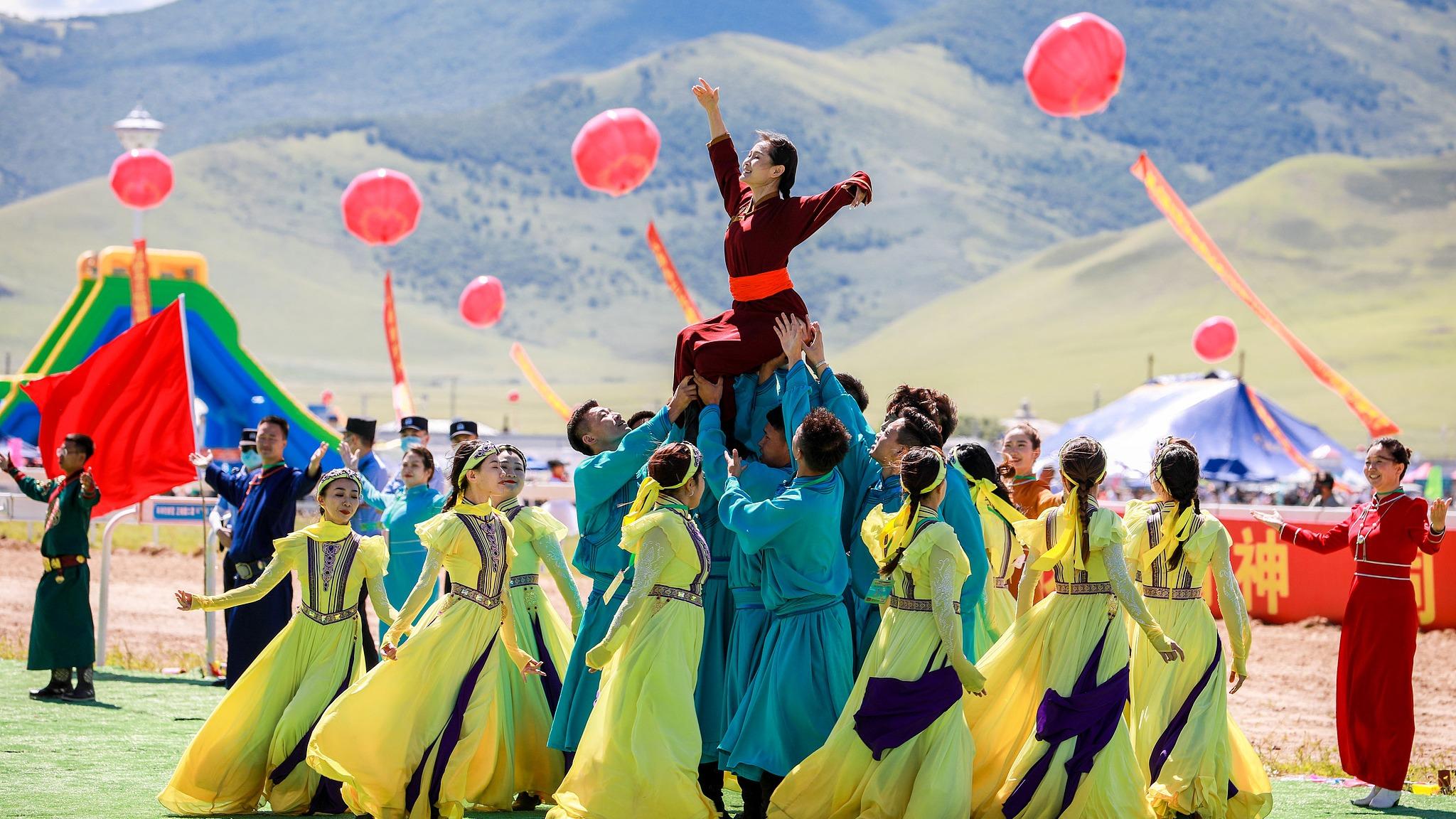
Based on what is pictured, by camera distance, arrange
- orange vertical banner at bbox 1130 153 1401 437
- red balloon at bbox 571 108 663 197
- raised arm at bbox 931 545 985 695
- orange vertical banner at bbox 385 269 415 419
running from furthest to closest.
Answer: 1. orange vertical banner at bbox 385 269 415 419
2. red balloon at bbox 571 108 663 197
3. orange vertical banner at bbox 1130 153 1401 437
4. raised arm at bbox 931 545 985 695

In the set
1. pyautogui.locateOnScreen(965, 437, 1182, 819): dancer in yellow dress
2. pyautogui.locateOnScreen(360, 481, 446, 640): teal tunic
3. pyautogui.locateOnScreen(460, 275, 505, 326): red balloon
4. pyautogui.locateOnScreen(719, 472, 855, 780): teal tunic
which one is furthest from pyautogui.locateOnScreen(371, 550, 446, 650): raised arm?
pyautogui.locateOnScreen(460, 275, 505, 326): red balloon

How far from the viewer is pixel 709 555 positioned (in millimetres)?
6207

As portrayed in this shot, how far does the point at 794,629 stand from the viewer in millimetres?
6121

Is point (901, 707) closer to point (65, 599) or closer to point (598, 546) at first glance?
point (598, 546)

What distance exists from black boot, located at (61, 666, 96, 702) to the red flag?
4.20ft

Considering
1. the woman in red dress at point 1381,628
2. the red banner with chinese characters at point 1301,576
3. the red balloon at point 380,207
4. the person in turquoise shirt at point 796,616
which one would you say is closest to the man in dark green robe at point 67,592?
the person in turquoise shirt at point 796,616

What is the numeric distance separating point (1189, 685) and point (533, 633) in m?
2.61

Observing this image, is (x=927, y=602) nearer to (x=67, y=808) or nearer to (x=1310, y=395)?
(x=67, y=808)

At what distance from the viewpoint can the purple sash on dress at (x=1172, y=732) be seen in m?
6.46

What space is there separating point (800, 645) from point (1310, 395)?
3406 inches

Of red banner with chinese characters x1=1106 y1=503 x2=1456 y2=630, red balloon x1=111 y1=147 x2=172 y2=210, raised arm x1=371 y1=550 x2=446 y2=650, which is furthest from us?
red balloon x1=111 y1=147 x2=172 y2=210

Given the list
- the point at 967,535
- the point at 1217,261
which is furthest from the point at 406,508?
the point at 1217,261

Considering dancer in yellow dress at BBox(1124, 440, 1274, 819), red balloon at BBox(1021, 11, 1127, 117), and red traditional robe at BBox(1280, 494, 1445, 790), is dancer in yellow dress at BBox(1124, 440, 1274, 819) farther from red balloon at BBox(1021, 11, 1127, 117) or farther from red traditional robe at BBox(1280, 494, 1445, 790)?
red balloon at BBox(1021, 11, 1127, 117)

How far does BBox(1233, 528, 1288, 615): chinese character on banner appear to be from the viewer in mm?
14406
